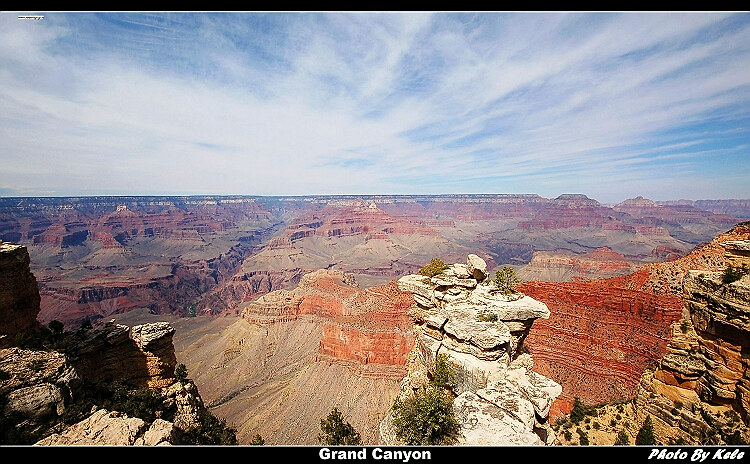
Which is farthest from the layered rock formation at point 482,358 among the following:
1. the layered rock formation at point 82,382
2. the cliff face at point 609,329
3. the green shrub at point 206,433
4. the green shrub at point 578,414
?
the cliff face at point 609,329

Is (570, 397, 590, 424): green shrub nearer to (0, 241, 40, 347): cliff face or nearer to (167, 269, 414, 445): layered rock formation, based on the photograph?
(167, 269, 414, 445): layered rock formation

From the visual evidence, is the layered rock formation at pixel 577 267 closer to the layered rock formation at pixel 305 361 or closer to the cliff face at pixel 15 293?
the layered rock formation at pixel 305 361

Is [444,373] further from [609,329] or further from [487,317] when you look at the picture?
[609,329]

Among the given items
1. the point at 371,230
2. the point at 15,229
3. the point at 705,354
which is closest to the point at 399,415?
the point at 705,354

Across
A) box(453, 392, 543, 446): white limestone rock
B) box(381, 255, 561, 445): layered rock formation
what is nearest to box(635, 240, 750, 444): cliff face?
box(381, 255, 561, 445): layered rock formation

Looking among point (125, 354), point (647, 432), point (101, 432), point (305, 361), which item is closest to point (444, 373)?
point (101, 432)

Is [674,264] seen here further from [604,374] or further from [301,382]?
[301,382]
